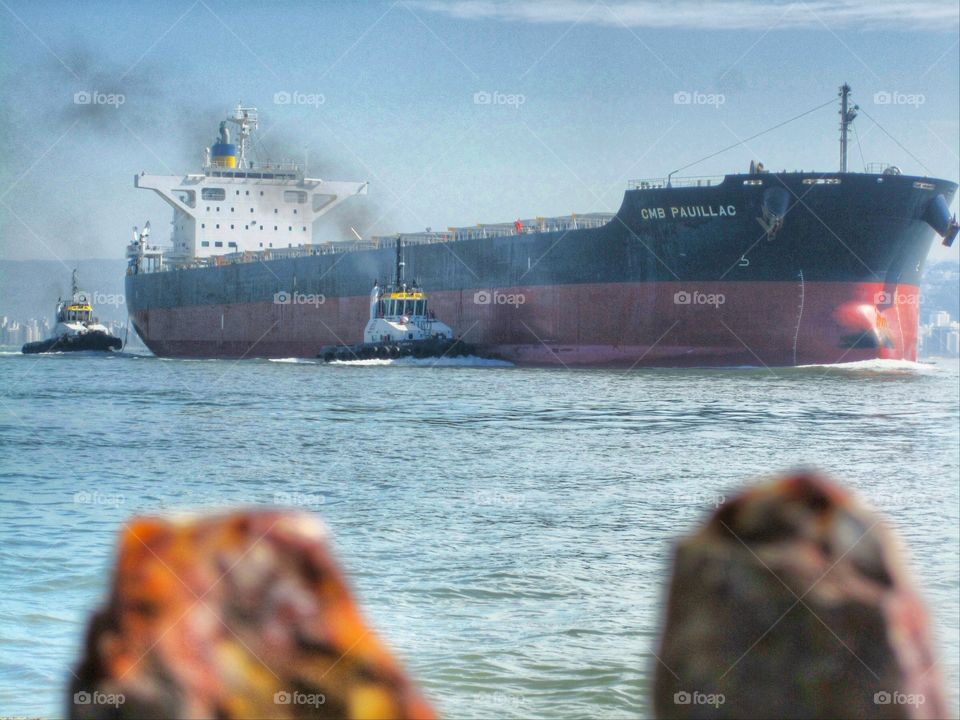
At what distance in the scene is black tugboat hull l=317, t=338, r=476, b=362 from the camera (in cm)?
3108

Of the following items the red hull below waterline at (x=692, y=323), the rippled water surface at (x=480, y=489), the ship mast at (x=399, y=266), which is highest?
the ship mast at (x=399, y=266)

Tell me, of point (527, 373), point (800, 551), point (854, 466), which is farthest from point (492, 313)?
point (800, 551)

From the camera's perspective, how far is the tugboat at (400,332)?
103ft

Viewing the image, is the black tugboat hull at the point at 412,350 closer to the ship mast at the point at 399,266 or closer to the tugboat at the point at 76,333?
the ship mast at the point at 399,266

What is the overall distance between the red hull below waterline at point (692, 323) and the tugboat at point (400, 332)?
1.16 meters

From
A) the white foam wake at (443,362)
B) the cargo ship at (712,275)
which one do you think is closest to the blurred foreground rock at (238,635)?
the cargo ship at (712,275)

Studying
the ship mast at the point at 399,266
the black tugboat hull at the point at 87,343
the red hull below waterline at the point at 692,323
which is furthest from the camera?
the black tugboat hull at the point at 87,343

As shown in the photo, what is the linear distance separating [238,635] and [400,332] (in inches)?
1263

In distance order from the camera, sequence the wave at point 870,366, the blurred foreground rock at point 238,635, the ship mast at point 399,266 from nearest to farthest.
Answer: the blurred foreground rock at point 238,635, the wave at point 870,366, the ship mast at point 399,266

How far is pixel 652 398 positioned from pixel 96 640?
20.6 meters

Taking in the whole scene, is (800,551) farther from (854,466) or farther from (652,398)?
(652,398)

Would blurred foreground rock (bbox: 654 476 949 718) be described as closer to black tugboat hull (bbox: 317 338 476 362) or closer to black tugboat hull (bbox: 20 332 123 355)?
black tugboat hull (bbox: 317 338 476 362)

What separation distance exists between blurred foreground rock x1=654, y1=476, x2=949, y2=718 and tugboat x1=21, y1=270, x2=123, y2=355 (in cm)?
5045

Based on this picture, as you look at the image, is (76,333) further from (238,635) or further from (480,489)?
(238,635)
